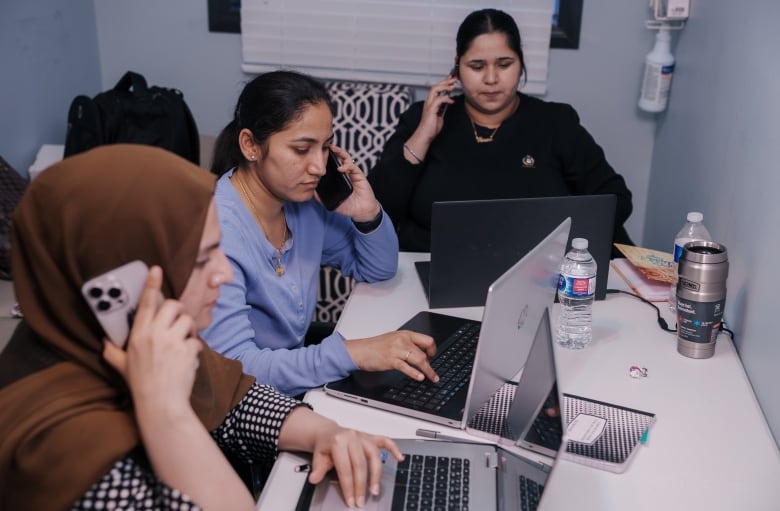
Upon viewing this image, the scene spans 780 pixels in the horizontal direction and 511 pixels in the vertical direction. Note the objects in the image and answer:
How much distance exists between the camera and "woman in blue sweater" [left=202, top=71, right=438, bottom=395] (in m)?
1.44

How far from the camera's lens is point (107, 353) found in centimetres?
91

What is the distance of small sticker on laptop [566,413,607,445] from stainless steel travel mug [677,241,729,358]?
34 cm

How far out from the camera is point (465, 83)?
2.33 meters

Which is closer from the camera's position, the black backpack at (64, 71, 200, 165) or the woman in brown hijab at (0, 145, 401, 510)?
the woman in brown hijab at (0, 145, 401, 510)

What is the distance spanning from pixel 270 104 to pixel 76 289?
2.72 feet

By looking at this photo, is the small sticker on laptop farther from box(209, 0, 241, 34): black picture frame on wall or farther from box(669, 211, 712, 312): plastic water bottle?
box(209, 0, 241, 34): black picture frame on wall

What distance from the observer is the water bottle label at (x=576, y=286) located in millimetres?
1626

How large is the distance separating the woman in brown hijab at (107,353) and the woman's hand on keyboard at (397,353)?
0.47m

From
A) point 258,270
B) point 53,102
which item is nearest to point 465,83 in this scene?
point 258,270

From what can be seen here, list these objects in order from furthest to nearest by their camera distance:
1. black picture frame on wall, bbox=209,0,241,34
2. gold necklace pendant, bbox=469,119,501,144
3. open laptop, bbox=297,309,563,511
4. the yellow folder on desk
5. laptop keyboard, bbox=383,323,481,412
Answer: black picture frame on wall, bbox=209,0,241,34, gold necklace pendant, bbox=469,119,501,144, the yellow folder on desk, laptop keyboard, bbox=383,323,481,412, open laptop, bbox=297,309,563,511

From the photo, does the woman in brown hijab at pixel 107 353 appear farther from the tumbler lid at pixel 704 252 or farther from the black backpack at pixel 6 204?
the black backpack at pixel 6 204

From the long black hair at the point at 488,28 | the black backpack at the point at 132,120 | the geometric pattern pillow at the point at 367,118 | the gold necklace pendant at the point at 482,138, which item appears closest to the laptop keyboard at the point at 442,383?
the gold necklace pendant at the point at 482,138

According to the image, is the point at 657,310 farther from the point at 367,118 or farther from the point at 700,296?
the point at 367,118

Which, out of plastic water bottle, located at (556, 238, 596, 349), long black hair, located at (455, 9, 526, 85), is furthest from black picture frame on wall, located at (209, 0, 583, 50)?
plastic water bottle, located at (556, 238, 596, 349)
